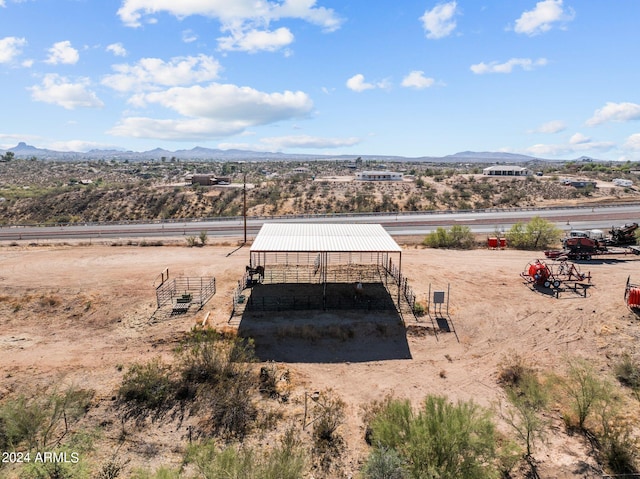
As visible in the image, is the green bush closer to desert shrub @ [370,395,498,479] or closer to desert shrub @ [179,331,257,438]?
desert shrub @ [179,331,257,438]

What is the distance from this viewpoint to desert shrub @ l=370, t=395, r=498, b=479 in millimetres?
12562

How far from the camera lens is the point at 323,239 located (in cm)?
2898

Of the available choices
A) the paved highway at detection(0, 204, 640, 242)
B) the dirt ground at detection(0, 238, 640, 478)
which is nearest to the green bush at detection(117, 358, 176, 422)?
the dirt ground at detection(0, 238, 640, 478)

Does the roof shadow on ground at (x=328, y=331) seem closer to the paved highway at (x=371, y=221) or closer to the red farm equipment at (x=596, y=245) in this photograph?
the red farm equipment at (x=596, y=245)

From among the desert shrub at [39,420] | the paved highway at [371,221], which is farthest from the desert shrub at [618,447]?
the paved highway at [371,221]

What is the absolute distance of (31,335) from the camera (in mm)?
24359

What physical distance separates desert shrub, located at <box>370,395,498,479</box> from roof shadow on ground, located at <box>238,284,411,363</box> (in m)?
7.80

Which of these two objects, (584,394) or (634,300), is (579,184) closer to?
(634,300)

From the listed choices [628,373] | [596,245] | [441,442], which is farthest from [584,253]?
[441,442]

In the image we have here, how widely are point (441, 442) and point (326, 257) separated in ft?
62.0

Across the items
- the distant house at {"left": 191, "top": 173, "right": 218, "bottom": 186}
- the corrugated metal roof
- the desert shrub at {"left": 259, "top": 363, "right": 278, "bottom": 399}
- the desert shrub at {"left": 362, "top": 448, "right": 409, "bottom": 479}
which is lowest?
the desert shrub at {"left": 259, "top": 363, "right": 278, "bottom": 399}

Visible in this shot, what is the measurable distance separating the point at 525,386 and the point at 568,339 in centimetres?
714

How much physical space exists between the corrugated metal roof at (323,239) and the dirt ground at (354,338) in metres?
4.59

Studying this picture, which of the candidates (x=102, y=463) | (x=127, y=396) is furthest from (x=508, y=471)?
(x=127, y=396)
